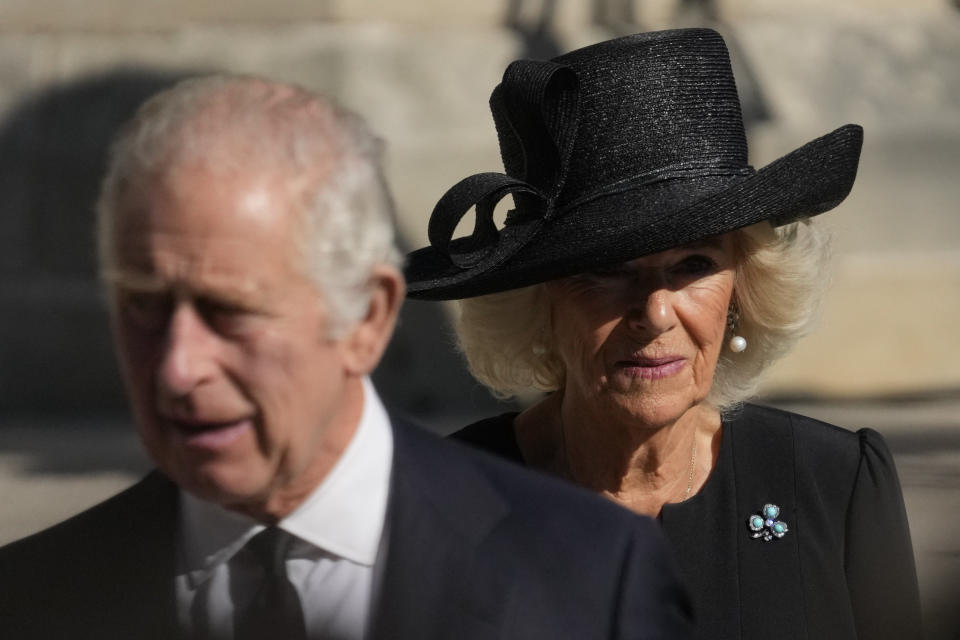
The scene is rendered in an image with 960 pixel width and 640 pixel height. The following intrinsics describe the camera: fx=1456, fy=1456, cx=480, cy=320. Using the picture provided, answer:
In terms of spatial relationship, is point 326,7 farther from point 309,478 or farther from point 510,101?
point 309,478

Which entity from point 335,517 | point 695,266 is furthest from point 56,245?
point 335,517

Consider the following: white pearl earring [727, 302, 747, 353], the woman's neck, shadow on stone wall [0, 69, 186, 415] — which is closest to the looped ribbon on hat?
the woman's neck

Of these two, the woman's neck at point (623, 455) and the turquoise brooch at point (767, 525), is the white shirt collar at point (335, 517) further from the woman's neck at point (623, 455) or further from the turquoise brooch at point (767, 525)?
the turquoise brooch at point (767, 525)

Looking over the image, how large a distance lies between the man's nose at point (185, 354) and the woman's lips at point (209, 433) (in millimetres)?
51

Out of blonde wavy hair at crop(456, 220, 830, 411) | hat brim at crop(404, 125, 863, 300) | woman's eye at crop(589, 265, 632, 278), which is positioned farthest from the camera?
blonde wavy hair at crop(456, 220, 830, 411)

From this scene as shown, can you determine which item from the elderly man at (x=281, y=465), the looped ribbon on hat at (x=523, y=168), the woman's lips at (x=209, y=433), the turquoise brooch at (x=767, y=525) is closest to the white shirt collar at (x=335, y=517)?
the elderly man at (x=281, y=465)

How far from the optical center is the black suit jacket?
65.0 inches

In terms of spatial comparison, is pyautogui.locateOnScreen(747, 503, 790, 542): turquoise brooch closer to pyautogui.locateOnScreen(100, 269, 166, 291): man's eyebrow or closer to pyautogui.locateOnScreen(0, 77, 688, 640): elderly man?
pyautogui.locateOnScreen(0, 77, 688, 640): elderly man

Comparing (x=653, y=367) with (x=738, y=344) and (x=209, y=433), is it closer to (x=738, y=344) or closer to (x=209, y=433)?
(x=738, y=344)

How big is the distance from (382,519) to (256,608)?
175mm

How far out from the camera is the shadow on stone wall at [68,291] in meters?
8.86

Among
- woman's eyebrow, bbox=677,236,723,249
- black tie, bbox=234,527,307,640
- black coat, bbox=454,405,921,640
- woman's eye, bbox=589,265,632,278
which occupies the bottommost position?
black coat, bbox=454,405,921,640

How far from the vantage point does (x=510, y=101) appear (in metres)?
2.78

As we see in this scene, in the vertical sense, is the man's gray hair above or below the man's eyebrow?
above
